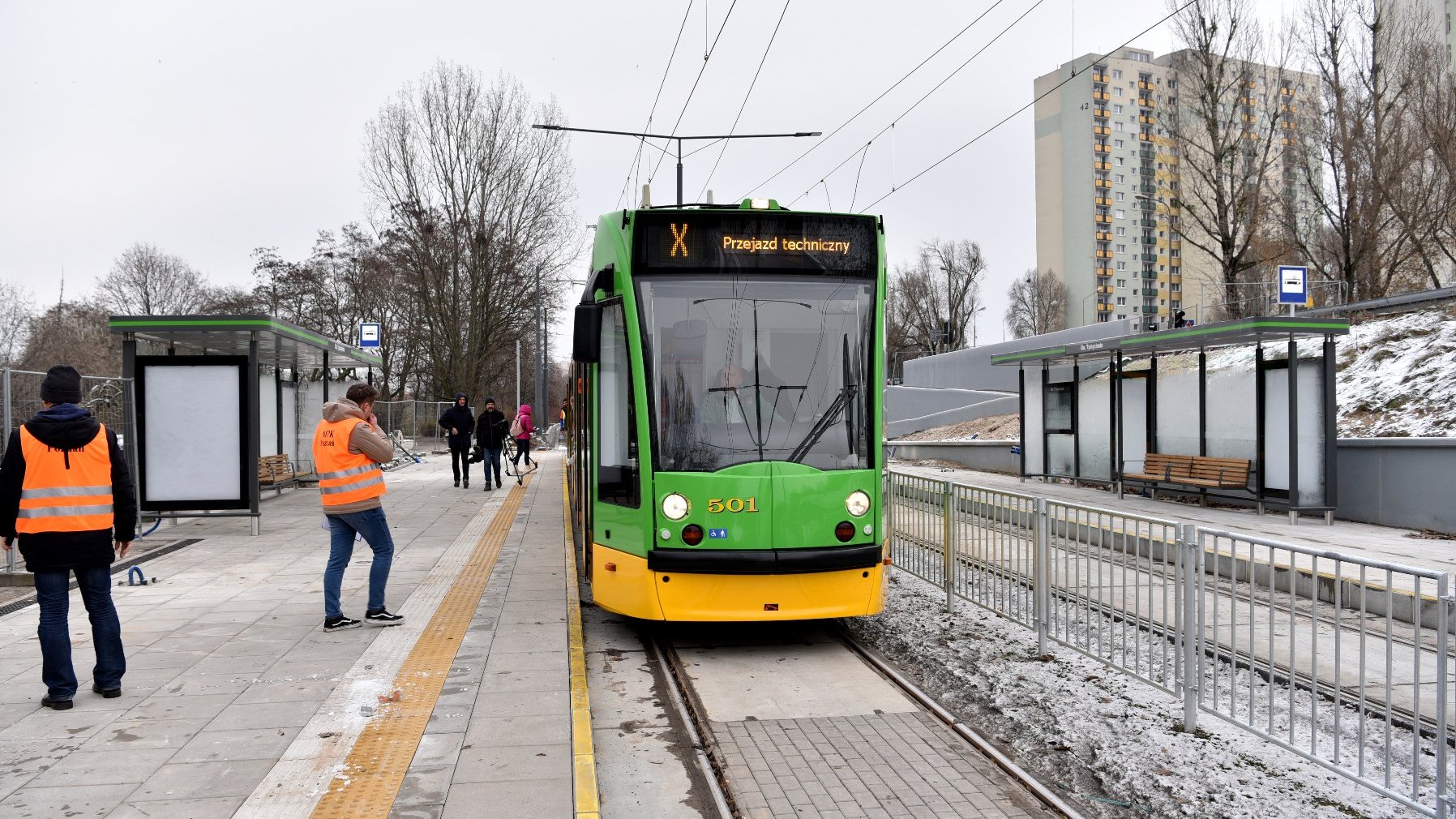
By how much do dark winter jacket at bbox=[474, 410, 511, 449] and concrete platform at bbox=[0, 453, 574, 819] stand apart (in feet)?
31.7

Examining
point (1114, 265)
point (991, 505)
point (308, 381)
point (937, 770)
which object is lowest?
point (937, 770)

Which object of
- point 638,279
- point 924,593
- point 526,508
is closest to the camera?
point 638,279

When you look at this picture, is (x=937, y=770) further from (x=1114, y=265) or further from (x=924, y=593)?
(x=1114, y=265)

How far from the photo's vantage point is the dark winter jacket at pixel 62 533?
17.5 feet

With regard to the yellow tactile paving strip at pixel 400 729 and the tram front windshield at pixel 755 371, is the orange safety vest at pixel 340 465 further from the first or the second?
the tram front windshield at pixel 755 371

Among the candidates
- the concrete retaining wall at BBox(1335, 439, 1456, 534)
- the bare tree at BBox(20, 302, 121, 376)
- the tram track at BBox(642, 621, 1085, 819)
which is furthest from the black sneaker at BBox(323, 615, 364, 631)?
the bare tree at BBox(20, 302, 121, 376)

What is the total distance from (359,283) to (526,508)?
117ft

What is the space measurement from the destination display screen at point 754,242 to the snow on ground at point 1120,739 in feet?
9.04

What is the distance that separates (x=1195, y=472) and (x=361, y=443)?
13.1 m

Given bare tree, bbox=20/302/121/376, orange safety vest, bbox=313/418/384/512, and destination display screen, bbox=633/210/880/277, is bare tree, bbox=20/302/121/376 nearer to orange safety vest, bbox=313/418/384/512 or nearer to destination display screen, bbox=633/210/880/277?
orange safety vest, bbox=313/418/384/512

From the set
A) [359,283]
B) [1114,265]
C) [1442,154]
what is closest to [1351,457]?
[1442,154]

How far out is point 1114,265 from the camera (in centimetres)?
8931

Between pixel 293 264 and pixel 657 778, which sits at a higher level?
pixel 293 264

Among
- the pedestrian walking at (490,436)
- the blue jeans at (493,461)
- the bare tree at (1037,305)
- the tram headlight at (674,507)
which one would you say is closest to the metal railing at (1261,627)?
the tram headlight at (674,507)
